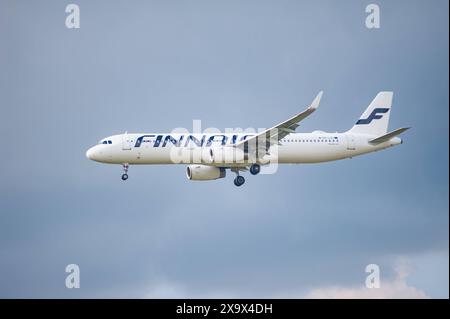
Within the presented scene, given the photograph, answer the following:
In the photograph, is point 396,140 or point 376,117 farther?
point 376,117

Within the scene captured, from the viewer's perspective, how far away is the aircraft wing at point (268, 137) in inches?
3083

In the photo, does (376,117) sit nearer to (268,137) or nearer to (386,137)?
(386,137)

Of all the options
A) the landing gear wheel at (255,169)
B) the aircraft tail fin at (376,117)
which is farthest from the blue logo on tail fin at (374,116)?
the landing gear wheel at (255,169)

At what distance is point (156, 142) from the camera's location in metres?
82.0

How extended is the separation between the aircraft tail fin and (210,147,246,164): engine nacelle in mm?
11587

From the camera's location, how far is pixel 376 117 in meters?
89.1

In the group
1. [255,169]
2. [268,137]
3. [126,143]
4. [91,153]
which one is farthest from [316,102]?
[91,153]

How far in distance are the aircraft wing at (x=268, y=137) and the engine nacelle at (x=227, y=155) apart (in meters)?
0.56

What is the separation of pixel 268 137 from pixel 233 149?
296 cm

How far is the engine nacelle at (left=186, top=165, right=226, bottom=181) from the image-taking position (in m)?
83.6
